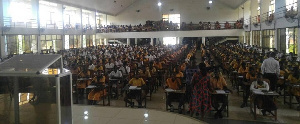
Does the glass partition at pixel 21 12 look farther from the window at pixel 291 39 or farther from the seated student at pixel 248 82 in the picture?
the window at pixel 291 39

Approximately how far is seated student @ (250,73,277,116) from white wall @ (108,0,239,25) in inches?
1254

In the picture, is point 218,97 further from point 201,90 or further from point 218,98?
point 201,90

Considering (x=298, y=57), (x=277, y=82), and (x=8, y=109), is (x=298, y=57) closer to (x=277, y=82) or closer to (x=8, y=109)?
(x=277, y=82)

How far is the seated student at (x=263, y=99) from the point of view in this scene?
704 cm

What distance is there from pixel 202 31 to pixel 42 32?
1609 cm

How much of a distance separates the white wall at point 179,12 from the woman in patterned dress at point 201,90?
3327 cm

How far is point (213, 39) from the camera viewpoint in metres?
36.6

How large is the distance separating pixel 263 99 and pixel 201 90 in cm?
193

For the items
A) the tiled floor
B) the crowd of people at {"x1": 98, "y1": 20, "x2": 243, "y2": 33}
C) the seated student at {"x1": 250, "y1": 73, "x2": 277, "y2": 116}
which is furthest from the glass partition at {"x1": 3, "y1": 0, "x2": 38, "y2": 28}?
the seated student at {"x1": 250, "y1": 73, "x2": 277, "y2": 116}

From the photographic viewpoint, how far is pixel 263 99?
7.12 meters

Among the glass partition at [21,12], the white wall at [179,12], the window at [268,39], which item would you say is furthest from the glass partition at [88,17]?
the window at [268,39]

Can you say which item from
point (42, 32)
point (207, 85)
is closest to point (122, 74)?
point (207, 85)

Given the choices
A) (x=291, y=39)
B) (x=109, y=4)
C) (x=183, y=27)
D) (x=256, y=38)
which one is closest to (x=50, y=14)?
(x=109, y=4)

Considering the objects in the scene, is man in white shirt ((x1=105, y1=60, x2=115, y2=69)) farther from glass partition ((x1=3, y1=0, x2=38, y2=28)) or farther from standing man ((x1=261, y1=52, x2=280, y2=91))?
glass partition ((x1=3, y1=0, x2=38, y2=28))
